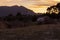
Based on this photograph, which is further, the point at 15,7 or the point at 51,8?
the point at 15,7

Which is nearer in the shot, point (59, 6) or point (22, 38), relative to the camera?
point (22, 38)

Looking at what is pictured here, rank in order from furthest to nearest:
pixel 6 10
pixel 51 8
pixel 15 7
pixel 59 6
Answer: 1. pixel 15 7
2. pixel 6 10
3. pixel 51 8
4. pixel 59 6

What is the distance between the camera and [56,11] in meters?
60.5

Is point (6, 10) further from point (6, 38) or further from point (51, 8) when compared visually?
point (6, 38)

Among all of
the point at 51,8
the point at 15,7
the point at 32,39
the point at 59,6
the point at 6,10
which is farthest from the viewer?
the point at 15,7

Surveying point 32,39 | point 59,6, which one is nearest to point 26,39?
point 32,39

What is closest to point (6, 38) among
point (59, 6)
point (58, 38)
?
point (58, 38)

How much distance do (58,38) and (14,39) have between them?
232cm

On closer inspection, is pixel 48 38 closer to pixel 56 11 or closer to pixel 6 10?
pixel 56 11

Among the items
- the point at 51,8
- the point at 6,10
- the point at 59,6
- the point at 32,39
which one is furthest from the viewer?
the point at 6,10

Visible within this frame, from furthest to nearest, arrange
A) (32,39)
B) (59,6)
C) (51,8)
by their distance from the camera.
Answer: (51,8) < (59,6) < (32,39)

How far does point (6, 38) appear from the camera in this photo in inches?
531

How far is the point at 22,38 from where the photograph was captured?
1318cm

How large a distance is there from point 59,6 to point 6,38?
43971mm
